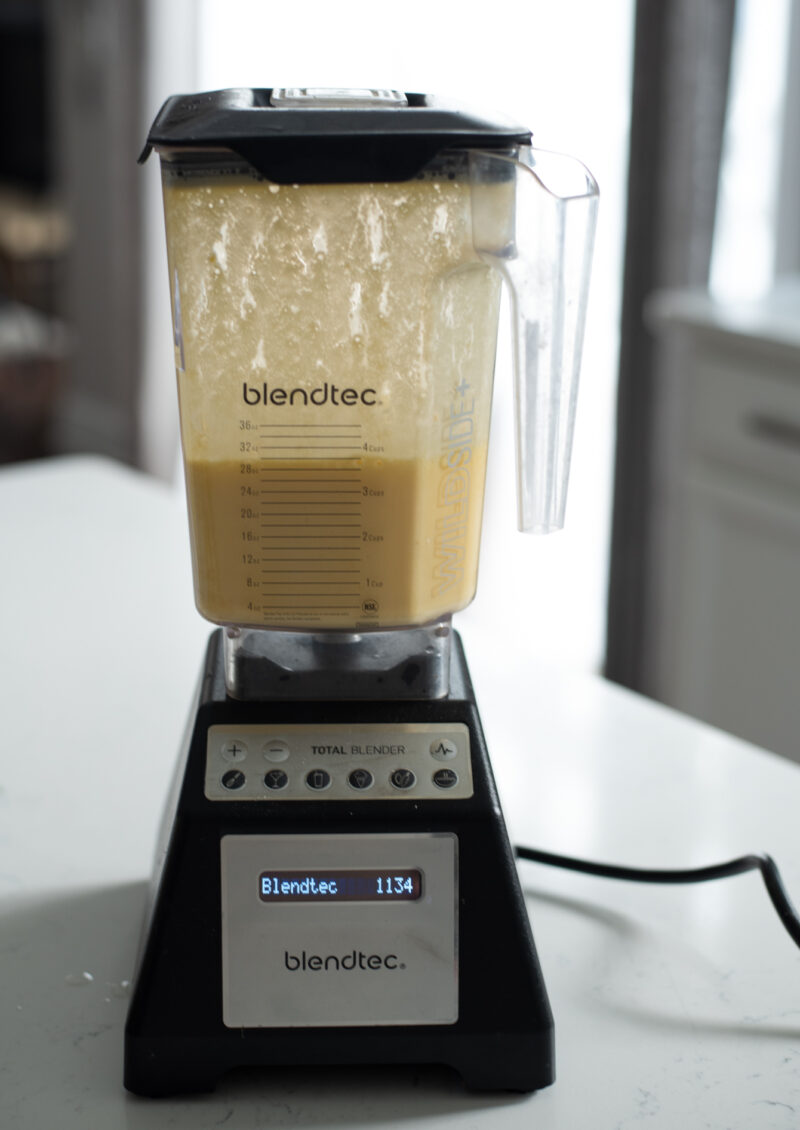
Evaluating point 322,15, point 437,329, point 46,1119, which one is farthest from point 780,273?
point 46,1119

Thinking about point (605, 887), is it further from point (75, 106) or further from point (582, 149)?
point (75, 106)

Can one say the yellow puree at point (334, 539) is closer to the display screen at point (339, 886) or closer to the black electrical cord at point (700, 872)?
the display screen at point (339, 886)

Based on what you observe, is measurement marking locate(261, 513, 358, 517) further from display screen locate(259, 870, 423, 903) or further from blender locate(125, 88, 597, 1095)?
display screen locate(259, 870, 423, 903)

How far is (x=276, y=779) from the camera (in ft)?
2.22

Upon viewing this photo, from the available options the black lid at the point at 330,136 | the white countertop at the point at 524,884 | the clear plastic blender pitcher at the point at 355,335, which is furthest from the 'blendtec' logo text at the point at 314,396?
the white countertop at the point at 524,884

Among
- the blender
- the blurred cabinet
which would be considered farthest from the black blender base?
the blurred cabinet

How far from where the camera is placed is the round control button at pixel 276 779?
674 millimetres

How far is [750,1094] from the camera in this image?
2.20ft

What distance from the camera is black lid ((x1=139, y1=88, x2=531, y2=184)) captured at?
0.62 metres

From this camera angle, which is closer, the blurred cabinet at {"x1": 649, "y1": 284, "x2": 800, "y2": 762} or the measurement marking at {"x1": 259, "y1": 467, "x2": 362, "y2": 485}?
the measurement marking at {"x1": 259, "y1": 467, "x2": 362, "y2": 485}

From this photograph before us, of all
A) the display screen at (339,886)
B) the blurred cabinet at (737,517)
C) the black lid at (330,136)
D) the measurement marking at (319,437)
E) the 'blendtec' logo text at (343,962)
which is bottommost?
the blurred cabinet at (737,517)

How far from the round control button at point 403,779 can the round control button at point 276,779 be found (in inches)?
2.2

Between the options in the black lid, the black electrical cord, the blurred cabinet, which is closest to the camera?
the black lid

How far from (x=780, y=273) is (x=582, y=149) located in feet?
1.47
